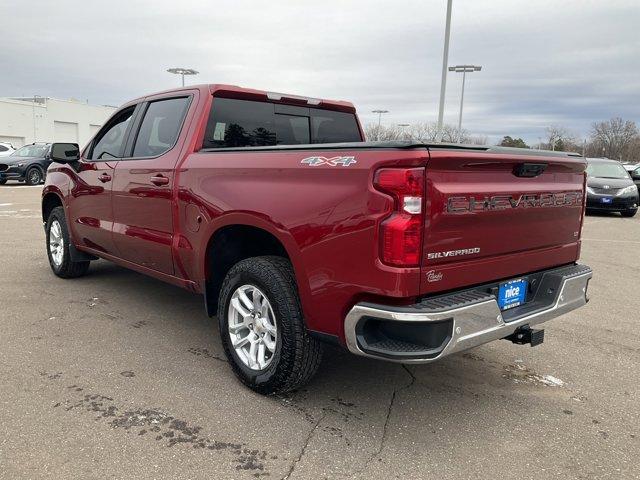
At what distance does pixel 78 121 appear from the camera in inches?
2218

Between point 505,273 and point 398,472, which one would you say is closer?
point 398,472

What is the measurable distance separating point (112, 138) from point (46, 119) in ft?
179

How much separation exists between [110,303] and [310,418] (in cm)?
293

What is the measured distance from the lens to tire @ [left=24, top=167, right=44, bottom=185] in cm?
2100

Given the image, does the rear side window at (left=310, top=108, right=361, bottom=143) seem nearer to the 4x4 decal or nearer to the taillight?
the 4x4 decal

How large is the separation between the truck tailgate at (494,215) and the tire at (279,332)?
32.7 inches

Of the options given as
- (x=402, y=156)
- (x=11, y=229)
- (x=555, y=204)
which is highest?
(x=402, y=156)

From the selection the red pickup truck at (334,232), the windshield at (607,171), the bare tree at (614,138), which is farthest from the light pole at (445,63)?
the bare tree at (614,138)

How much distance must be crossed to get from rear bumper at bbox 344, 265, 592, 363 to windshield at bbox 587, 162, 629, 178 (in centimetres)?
1429

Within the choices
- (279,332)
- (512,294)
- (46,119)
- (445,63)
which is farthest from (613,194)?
A: (46,119)

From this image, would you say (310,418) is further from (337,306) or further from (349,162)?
(349,162)

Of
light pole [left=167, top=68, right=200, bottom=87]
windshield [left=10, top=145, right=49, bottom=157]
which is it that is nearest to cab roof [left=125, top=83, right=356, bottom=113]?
windshield [left=10, top=145, right=49, bottom=157]

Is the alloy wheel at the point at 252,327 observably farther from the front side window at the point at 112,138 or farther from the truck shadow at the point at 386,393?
the front side window at the point at 112,138

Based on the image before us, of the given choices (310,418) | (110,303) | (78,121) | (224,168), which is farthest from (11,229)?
(78,121)
